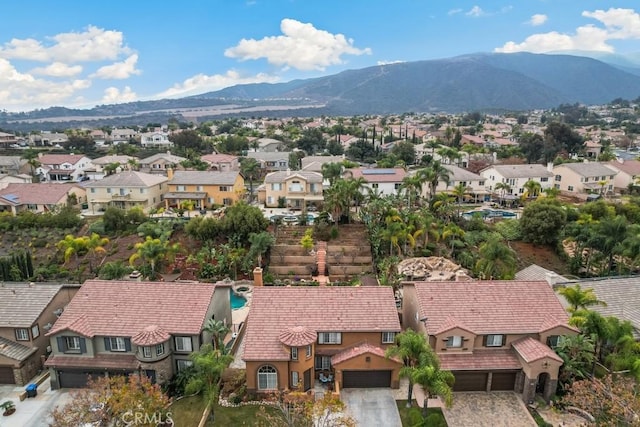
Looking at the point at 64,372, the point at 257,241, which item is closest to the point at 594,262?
the point at 257,241

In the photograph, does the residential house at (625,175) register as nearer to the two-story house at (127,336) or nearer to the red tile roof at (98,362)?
the two-story house at (127,336)

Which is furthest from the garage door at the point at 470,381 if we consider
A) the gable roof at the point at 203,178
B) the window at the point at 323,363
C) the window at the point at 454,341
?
the gable roof at the point at 203,178

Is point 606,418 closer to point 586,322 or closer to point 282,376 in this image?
point 586,322

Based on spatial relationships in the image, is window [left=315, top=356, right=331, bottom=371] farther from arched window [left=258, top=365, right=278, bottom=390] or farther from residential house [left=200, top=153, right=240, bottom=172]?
residential house [left=200, top=153, right=240, bottom=172]

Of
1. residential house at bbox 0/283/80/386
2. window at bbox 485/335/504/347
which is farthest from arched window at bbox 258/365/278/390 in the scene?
residential house at bbox 0/283/80/386

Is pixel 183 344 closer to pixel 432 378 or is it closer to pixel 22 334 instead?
pixel 22 334
